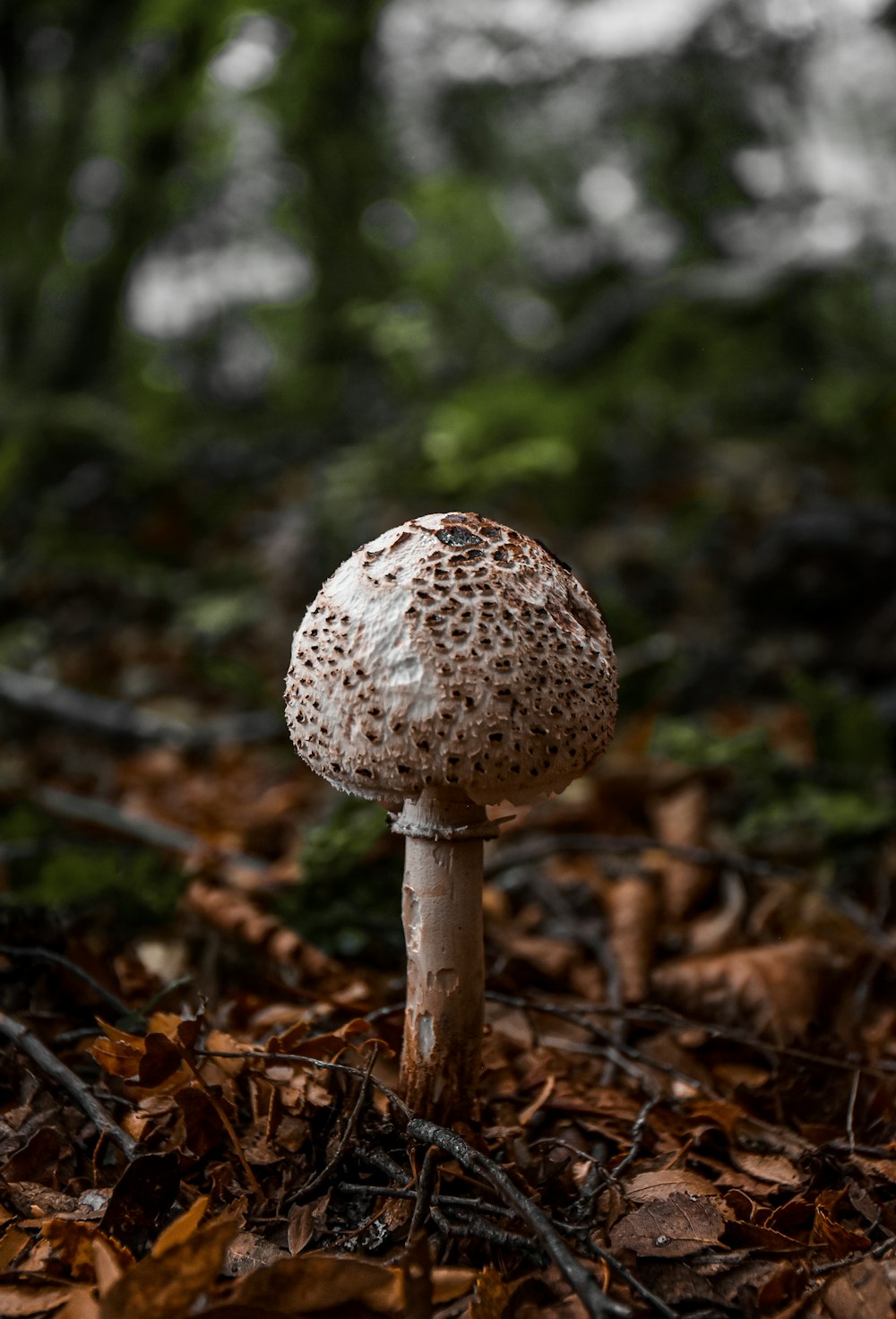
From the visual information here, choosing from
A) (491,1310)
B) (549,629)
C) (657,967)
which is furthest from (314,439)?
(491,1310)

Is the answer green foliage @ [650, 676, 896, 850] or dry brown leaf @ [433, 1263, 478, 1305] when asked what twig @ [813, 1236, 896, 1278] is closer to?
dry brown leaf @ [433, 1263, 478, 1305]

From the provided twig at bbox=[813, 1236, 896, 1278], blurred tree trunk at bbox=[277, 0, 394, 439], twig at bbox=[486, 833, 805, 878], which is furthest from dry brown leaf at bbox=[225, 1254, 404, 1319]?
blurred tree trunk at bbox=[277, 0, 394, 439]

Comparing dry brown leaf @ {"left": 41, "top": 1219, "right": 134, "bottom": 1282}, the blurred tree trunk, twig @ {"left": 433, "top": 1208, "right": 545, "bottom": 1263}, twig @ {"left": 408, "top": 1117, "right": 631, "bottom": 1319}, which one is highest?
the blurred tree trunk

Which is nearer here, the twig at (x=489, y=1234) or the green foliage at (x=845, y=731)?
the twig at (x=489, y=1234)

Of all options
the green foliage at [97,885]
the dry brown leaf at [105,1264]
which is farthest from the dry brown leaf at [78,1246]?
the green foliage at [97,885]

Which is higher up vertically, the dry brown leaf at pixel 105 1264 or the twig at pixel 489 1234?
the dry brown leaf at pixel 105 1264

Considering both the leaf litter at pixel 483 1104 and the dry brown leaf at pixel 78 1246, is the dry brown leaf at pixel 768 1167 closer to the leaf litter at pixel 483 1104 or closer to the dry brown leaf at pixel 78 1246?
the leaf litter at pixel 483 1104
